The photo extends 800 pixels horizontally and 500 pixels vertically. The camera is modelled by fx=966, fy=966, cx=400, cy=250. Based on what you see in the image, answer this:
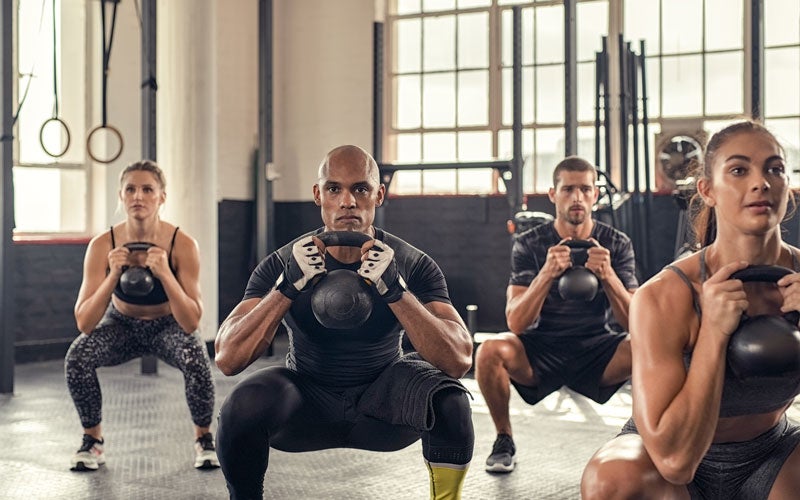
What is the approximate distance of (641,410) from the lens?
6.38ft

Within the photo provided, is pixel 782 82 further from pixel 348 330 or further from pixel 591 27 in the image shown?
pixel 348 330

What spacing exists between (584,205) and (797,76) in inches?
164

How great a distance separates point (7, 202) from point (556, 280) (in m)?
3.36

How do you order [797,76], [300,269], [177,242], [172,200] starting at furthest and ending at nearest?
[797,76], [172,200], [177,242], [300,269]

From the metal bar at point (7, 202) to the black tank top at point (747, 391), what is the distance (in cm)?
449

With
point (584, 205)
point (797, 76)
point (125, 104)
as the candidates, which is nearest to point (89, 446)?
point (584, 205)

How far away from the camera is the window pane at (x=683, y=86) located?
7.53 m

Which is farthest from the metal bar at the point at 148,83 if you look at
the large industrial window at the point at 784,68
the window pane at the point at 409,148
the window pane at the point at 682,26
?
the large industrial window at the point at 784,68

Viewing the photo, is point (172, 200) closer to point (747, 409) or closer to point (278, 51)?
point (278, 51)

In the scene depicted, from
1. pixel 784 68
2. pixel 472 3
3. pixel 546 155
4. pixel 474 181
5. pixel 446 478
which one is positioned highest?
pixel 472 3

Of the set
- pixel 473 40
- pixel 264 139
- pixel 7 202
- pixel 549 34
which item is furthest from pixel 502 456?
pixel 473 40

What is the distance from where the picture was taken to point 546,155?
8.02 m

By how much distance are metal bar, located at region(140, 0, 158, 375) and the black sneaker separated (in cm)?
320

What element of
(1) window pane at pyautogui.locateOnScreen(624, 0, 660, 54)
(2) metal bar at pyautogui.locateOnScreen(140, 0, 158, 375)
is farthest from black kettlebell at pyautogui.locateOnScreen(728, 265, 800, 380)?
(1) window pane at pyautogui.locateOnScreen(624, 0, 660, 54)
